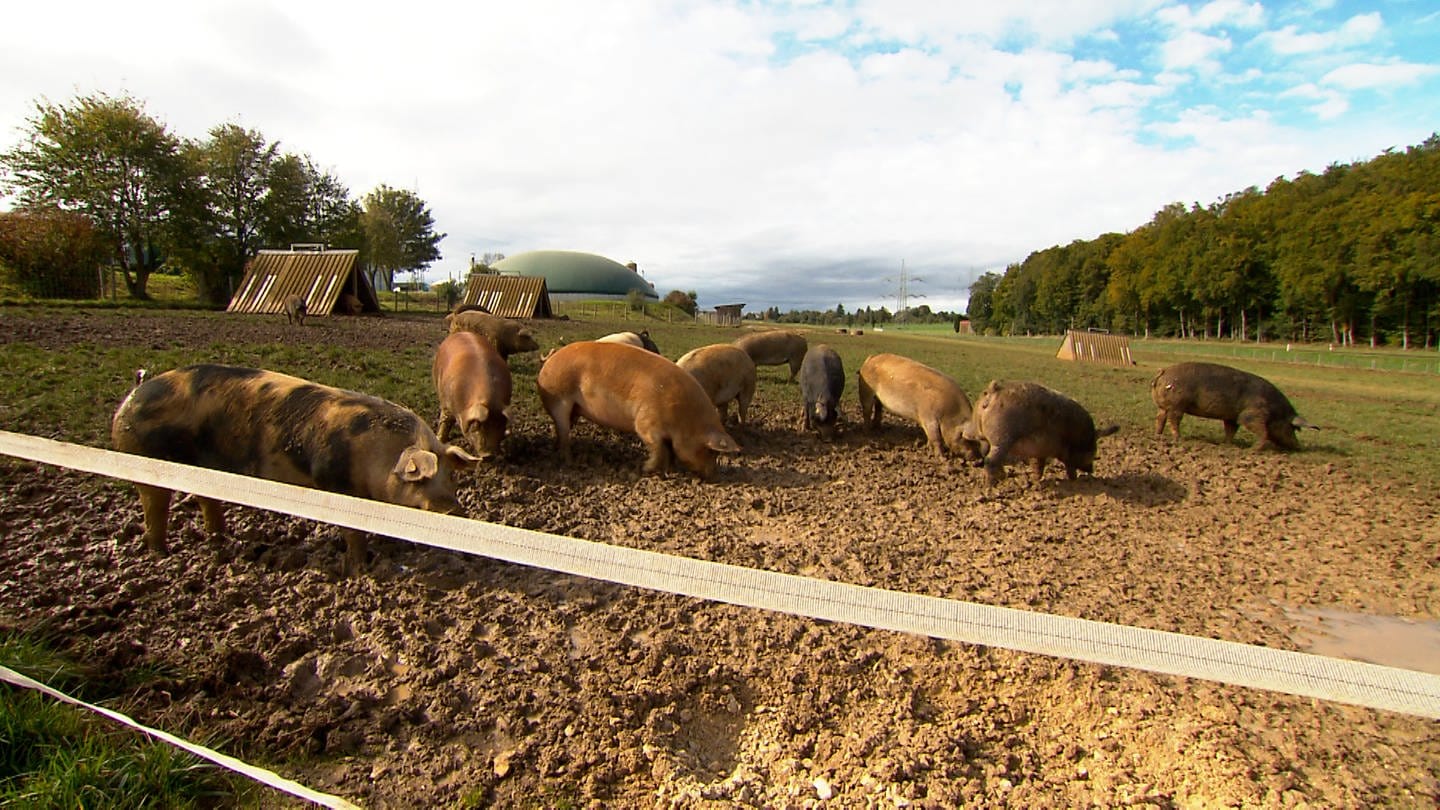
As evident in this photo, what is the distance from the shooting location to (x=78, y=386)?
6.75 m

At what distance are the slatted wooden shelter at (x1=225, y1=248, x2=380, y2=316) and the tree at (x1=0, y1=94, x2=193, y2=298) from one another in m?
9.06

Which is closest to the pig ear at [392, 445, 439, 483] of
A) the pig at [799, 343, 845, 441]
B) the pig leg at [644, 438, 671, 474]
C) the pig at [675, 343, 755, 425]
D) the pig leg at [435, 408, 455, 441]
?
the pig leg at [644, 438, 671, 474]

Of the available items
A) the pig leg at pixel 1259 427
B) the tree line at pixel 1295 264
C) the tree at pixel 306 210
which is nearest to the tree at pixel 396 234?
the tree at pixel 306 210

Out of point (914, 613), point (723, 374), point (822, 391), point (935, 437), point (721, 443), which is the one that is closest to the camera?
point (914, 613)

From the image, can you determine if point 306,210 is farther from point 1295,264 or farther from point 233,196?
point 1295,264

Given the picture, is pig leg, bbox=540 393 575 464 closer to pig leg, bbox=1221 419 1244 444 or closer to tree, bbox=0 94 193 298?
pig leg, bbox=1221 419 1244 444

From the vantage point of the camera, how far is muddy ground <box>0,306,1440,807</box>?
8.52 feet

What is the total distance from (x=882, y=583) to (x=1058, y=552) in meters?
1.73

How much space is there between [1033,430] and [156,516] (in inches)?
289

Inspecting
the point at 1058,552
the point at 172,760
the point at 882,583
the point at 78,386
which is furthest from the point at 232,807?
the point at 78,386

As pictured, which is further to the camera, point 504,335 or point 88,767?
point 504,335

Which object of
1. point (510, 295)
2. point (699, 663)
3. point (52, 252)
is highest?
point (52, 252)

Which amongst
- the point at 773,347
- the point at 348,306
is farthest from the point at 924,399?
the point at 348,306

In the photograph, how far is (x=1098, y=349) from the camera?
106 feet
